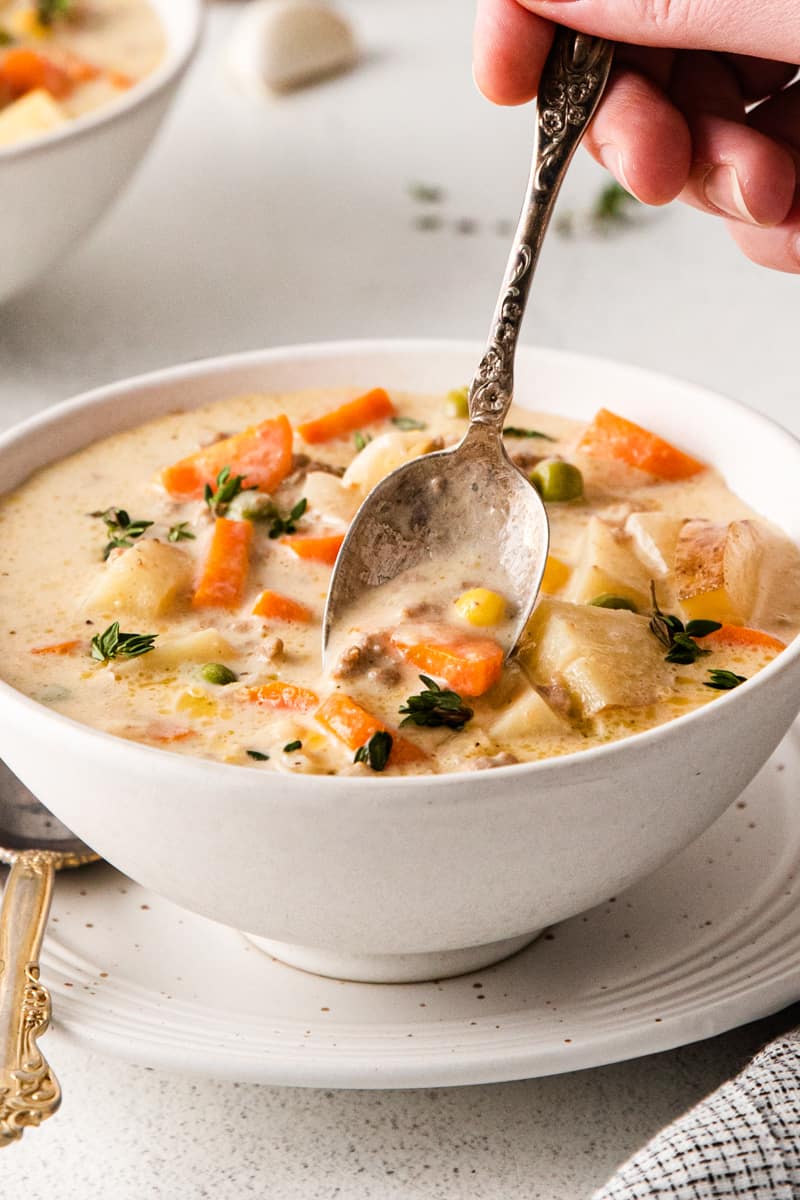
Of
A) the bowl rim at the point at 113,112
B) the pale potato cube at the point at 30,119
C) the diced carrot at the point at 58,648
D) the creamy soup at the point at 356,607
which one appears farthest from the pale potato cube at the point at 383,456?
the pale potato cube at the point at 30,119

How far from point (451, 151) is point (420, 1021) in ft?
13.9

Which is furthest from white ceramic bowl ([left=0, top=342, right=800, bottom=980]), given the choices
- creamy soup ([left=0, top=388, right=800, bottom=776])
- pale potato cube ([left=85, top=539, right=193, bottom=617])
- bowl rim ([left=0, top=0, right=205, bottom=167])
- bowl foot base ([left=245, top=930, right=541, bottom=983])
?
bowl rim ([left=0, top=0, right=205, bottom=167])

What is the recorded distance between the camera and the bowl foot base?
231 centimetres

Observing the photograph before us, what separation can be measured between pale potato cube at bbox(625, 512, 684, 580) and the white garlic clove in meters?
3.92

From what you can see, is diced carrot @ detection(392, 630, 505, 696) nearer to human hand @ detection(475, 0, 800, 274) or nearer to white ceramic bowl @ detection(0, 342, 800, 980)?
white ceramic bowl @ detection(0, 342, 800, 980)

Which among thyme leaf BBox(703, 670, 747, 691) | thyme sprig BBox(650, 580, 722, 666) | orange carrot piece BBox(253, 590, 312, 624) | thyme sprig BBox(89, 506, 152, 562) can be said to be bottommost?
thyme sprig BBox(89, 506, 152, 562)

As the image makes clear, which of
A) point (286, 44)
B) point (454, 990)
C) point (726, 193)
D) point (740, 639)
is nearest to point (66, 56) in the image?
point (286, 44)

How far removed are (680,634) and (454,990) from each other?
63 cm

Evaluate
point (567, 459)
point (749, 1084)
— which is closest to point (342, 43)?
point (567, 459)

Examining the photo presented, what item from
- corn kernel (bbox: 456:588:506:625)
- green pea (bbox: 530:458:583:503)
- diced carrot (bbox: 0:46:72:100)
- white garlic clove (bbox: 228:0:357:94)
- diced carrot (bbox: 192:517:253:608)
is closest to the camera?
corn kernel (bbox: 456:588:506:625)

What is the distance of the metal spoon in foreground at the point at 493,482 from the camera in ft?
8.32

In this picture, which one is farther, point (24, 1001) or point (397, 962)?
point (397, 962)

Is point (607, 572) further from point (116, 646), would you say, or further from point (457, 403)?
point (116, 646)

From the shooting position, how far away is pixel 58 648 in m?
2.43
